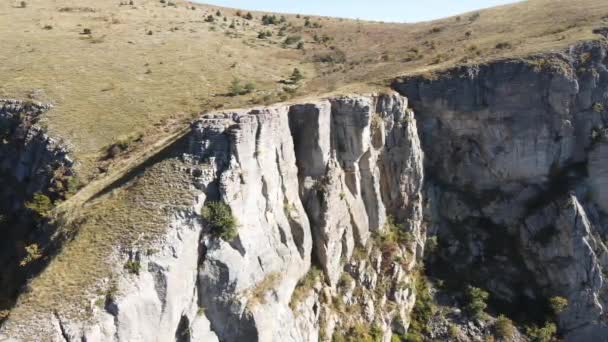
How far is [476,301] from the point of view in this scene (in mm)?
31672

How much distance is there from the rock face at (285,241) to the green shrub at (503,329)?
6.65 metres

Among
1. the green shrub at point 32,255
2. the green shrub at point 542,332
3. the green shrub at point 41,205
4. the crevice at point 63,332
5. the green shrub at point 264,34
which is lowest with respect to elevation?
the green shrub at point 542,332

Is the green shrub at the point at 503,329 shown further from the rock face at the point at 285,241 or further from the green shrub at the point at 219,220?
the green shrub at the point at 219,220

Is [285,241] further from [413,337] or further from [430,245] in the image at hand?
[430,245]

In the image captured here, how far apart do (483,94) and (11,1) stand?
75.2 meters

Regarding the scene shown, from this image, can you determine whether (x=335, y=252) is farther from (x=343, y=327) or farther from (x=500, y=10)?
(x=500, y=10)

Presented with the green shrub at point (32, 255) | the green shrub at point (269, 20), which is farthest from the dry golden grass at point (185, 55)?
the green shrub at point (32, 255)

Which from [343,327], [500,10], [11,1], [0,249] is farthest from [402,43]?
[11,1]

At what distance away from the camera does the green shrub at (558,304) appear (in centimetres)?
3196

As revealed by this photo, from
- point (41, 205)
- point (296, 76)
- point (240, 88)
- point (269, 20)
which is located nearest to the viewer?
point (41, 205)

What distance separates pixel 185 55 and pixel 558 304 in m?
46.1

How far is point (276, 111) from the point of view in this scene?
85.1 ft

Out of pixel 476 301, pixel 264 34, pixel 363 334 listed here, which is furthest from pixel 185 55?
pixel 476 301

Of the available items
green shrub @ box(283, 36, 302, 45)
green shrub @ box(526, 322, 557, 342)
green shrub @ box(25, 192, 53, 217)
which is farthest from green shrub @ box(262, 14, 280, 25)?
green shrub @ box(526, 322, 557, 342)
